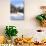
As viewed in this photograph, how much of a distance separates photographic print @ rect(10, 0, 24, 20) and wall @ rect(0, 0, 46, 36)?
56 mm

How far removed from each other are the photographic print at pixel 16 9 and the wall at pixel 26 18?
56 millimetres

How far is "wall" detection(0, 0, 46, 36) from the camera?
2936mm

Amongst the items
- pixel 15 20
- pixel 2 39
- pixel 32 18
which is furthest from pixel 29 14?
pixel 2 39

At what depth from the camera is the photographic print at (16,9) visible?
2936mm

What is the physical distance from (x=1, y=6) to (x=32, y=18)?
0.60 metres

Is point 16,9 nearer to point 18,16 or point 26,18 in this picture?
point 18,16

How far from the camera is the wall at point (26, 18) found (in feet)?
9.63

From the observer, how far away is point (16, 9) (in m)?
2.95

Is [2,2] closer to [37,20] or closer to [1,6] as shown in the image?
[1,6]

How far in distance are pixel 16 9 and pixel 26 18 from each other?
0.24 meters

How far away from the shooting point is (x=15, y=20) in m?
2.95

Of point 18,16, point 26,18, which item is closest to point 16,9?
point 18,16


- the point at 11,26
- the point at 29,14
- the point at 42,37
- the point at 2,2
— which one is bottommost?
the point at 42,37

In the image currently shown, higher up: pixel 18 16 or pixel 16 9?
pixel 16 9
